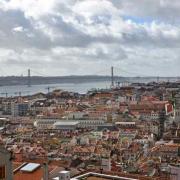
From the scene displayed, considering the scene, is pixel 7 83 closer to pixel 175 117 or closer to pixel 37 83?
pixel 37 83

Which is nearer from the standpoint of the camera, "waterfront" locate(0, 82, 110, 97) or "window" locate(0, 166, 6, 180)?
"window" locate(0, 166, 6, 180)

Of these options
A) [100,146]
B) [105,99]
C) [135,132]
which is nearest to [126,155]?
[100,146]

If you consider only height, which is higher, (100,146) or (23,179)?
(23,179)

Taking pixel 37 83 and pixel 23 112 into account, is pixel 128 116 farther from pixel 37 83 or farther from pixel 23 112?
pixel 37 83

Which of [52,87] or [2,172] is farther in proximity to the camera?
[52,87]

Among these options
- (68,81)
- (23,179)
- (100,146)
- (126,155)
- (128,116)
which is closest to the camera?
(23,179)

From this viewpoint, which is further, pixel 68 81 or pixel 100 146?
pixel 68 81

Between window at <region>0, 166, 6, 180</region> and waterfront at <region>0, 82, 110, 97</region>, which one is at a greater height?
window at <region>0, 166, 6, 180</region>

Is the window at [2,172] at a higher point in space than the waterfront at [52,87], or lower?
higher

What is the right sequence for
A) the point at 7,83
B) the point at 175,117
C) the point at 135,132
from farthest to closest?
the point at 7,83, the point at 175,117, the point at 135,132

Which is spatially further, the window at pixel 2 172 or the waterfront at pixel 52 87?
the waterfront at pixel 52 87

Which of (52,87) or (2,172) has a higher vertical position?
(2,172)
